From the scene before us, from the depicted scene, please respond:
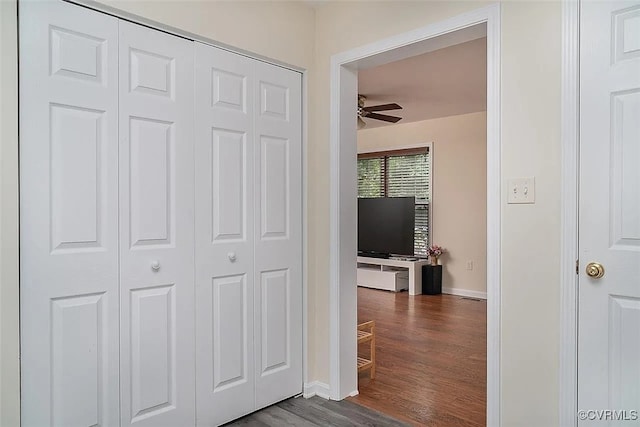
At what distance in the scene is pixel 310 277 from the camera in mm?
2852

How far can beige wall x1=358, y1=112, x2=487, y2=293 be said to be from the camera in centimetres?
608

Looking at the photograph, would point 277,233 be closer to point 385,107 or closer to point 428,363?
point 428,363

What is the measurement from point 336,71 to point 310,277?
1.29 metres

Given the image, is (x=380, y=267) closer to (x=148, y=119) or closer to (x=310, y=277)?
(x=310, y=277)

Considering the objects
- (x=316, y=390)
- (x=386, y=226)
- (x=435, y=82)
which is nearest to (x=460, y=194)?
(x=386, y=226)

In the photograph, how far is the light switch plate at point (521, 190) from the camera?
6.46 feet

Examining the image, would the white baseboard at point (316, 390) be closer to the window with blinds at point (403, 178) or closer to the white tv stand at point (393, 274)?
the white tv stand at point (393, 274)

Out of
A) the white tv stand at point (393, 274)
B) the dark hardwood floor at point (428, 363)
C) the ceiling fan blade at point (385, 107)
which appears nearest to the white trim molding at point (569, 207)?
the dark hardwood floor at point (428, 363)

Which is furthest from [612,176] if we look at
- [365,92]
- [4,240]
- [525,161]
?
[365,92]

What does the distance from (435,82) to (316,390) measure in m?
3.25

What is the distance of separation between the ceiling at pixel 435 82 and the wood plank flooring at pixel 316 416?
2.70 meters

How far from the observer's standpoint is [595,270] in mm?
1800

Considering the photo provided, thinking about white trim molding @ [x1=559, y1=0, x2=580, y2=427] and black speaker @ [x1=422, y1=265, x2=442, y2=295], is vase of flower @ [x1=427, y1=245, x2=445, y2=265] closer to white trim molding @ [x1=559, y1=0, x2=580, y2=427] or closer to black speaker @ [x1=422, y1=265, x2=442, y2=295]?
black speaker @ [x1=422, y1=265, x2=442, y2=295]

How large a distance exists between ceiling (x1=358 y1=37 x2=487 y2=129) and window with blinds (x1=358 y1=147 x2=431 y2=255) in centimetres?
86
